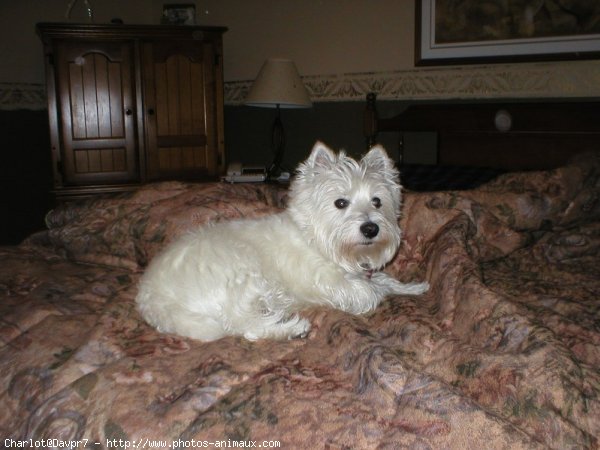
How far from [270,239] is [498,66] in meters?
2.77

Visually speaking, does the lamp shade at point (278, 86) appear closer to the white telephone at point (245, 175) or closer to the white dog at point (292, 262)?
the white telephone at point (245, 175)

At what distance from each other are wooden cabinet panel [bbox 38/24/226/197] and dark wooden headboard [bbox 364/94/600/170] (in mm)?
1749

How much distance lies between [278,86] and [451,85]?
1.48 m

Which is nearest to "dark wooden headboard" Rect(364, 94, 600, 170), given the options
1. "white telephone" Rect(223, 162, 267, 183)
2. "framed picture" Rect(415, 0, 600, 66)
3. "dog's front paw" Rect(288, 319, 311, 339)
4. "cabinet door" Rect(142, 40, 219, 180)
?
"framed picture" Rect(415, 0, 600, 66)

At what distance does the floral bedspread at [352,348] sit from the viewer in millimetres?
1281

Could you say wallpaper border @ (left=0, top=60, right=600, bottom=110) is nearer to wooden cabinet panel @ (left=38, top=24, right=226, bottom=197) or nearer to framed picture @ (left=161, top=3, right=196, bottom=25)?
Answer: wooden cabinet panel @ (left=38, top=24, right=226, bottom=197)

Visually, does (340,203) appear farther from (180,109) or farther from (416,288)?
(180,109)

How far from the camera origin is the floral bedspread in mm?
1281

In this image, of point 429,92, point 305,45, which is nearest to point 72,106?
point 305,45

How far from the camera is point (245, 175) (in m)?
4.76

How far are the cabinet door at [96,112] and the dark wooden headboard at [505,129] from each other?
235cm

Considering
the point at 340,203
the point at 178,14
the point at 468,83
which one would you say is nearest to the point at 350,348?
the point at 340,203

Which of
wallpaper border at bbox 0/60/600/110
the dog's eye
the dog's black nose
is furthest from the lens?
wallpaper border at bbox 0/60/600/110

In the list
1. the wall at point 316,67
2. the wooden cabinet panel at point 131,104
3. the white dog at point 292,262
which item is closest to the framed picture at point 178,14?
the wooden cabinet panel at point 131,104
